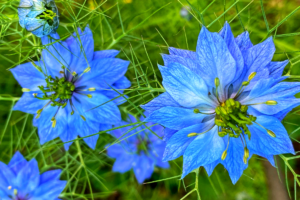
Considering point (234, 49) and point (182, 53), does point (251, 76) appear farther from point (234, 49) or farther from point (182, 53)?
point (182, 53)

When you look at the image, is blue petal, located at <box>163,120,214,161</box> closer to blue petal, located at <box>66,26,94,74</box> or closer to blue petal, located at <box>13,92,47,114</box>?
blue petal, located at <box>66,26,94,74</box>

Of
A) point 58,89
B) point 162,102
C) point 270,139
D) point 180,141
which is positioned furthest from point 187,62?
point 58,89

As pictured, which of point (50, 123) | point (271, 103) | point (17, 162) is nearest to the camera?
point (271, 103)

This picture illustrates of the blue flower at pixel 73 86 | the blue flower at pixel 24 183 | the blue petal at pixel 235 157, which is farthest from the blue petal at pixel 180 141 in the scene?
the blue flower at pixel 24 183

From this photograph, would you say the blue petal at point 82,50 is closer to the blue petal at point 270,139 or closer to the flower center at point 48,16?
the flower center at point 48,16

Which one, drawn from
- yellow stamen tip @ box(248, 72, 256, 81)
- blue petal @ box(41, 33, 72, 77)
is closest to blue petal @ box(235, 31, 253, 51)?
yellow stamen tip @ box(248, 72, 256, 81)

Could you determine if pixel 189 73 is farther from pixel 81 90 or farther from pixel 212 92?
pixel 81 90

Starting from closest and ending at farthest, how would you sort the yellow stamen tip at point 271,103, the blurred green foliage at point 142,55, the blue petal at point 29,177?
1. the yellow stamen tip at point 271,103
2. the blue petal at point 29,177
3. the blurred green foliage at point 142,55
